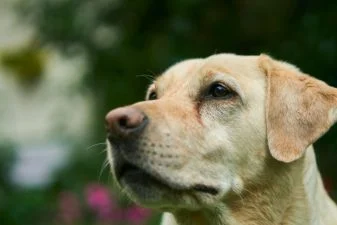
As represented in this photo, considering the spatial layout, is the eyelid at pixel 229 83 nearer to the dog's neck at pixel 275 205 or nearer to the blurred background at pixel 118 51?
the dog's neck at pixel 275 205

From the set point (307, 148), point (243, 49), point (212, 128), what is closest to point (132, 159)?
point (212, 128)

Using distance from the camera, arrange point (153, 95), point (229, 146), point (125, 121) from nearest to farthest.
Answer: point (125, 121)
point (229, 146)
point (153, 95)

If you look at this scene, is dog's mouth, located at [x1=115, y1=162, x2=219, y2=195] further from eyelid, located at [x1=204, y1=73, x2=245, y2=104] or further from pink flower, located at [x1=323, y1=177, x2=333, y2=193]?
pink flower, located at [x1=323, y1=177, x2=333, y2=193]

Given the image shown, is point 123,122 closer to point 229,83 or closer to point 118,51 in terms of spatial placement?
point 229,83

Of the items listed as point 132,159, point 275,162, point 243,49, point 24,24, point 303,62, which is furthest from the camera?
point 24,24

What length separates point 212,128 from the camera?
4.41 m

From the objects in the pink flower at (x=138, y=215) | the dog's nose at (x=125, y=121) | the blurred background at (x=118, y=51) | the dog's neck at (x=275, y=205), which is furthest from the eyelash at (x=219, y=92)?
the pink flower at (x=138, y=215)

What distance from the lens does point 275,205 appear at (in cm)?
447

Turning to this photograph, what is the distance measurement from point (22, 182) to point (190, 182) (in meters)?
5.21

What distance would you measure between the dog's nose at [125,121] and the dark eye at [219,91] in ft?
1.66

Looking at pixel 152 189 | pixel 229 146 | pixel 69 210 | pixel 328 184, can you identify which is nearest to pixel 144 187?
pixel 152 189

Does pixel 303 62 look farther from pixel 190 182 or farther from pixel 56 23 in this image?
pixel 190 182

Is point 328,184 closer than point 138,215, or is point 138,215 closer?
point 328,184

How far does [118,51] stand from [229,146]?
448cm
